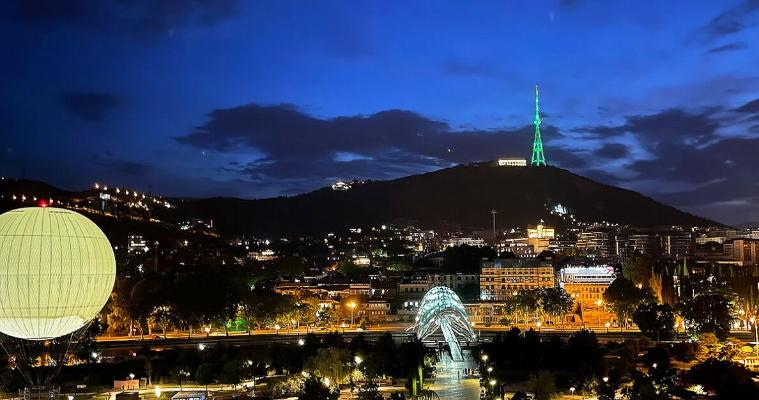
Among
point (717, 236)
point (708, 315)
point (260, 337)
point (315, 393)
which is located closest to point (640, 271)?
point (708, 315)

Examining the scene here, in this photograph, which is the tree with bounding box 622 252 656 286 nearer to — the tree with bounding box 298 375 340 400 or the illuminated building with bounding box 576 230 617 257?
the illuminated building with bounding box 576 230 617 257

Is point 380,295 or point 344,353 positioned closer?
point 344,353

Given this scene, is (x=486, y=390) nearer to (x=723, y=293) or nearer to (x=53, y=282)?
(x=53, y=282)

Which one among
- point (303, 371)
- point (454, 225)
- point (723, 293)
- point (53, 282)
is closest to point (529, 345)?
point (303, 371)

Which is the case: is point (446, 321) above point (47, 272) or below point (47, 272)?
below

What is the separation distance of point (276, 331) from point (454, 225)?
131852 millimetres

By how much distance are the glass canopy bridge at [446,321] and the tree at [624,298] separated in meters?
18.7

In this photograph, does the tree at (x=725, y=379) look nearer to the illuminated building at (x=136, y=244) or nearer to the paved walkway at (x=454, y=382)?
the paved walkway at (x=454, y=382)

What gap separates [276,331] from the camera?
6206cm

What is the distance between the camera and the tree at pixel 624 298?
64.2 meters

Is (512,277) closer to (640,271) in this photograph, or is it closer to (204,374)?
(640,271)

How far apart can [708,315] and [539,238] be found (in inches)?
3844

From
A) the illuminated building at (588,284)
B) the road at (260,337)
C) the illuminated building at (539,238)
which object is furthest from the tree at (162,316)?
the illuminated building at (539,238)

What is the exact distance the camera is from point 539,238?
150375 mm
